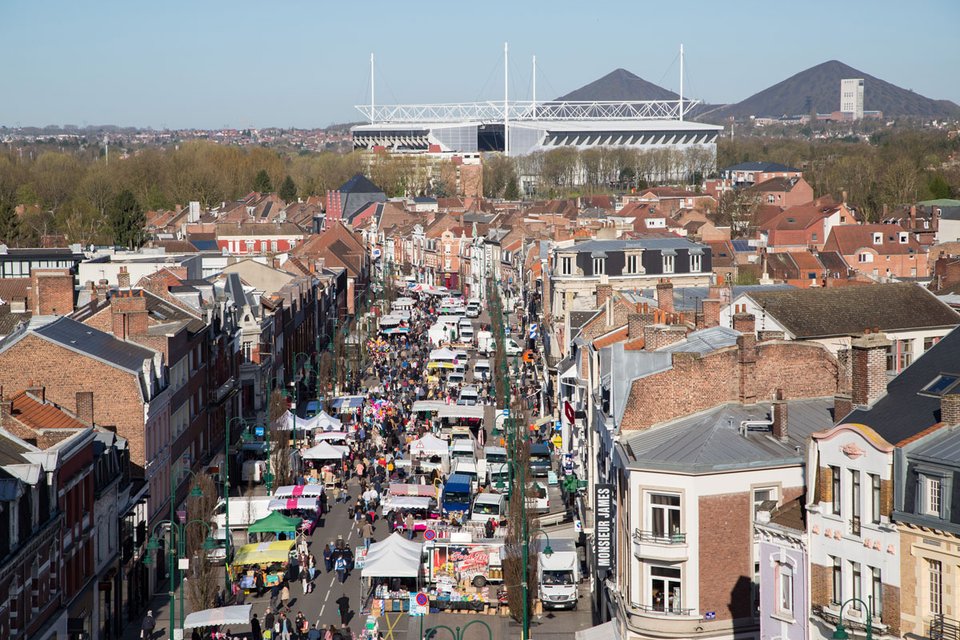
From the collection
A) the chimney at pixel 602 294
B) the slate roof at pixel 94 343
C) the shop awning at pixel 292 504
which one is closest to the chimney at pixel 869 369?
the slate roof at pixel 94 343

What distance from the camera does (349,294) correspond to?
103m

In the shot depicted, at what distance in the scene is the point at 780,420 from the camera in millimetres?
29875

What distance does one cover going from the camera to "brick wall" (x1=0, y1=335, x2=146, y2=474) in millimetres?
39844

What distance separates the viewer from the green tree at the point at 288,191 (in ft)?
624

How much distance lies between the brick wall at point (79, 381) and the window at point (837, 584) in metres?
22.2

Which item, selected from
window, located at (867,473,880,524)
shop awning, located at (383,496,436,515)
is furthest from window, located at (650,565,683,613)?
shop awning, located at (383,496,436,515)

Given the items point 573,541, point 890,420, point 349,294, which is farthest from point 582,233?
point 890,420

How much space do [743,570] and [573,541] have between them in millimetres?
11344

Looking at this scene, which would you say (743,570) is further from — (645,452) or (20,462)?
(20,462)

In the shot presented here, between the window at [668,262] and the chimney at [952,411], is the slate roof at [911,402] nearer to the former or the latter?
the chimney at [952,411]

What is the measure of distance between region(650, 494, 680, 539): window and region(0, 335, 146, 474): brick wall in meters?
16.7

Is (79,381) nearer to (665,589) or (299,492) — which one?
(299,492)

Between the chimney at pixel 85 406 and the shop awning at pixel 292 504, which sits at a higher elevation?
the chimney at pixel 85 406

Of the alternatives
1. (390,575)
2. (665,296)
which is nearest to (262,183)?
(665,296)
